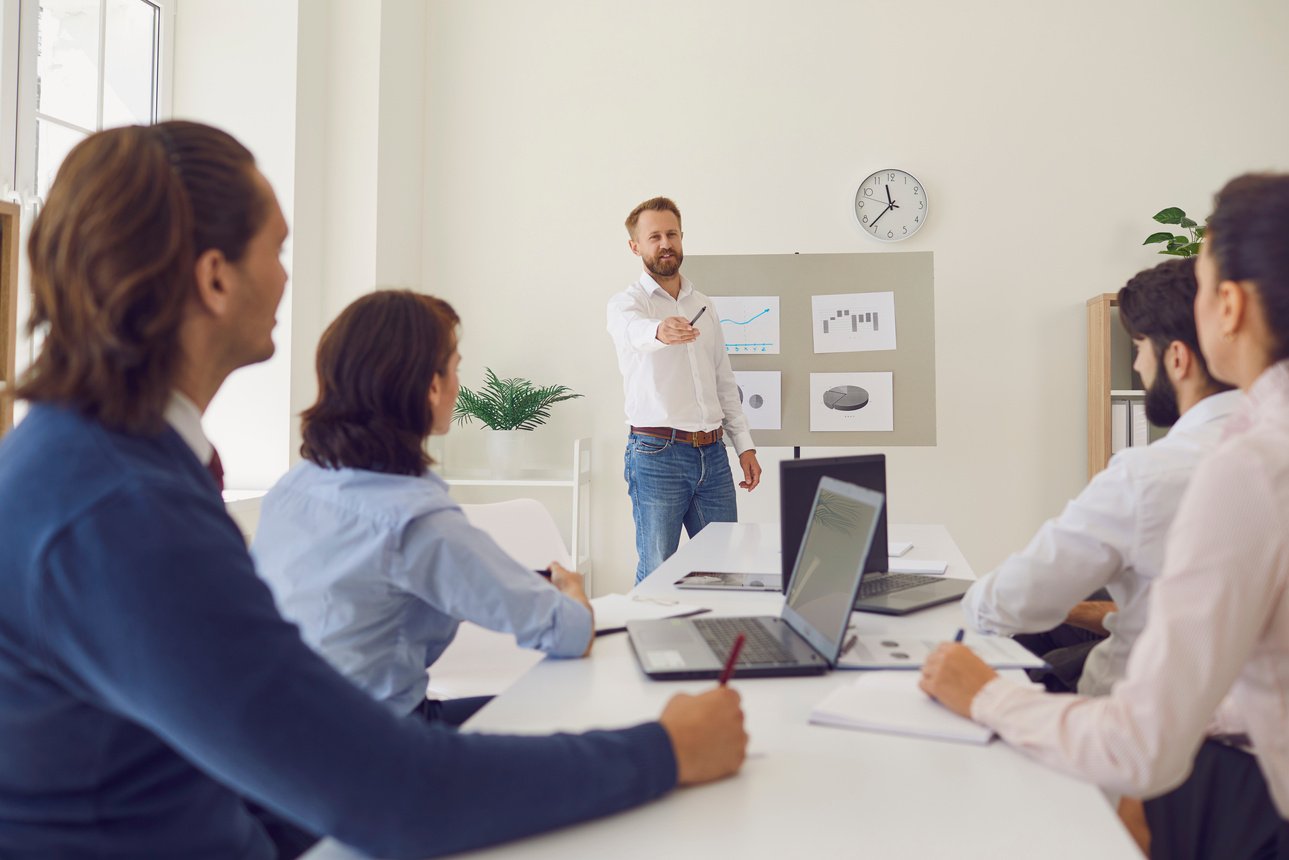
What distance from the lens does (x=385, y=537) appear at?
57.5 inches

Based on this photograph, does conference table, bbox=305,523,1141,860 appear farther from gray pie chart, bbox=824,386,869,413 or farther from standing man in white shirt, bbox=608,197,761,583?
gray pie chart, bbox=824,386,869,413

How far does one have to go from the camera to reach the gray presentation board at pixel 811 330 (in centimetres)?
433

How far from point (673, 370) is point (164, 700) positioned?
3.15 metres

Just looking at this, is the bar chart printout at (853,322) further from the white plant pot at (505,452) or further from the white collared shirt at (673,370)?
the white plant pot at (505,452)

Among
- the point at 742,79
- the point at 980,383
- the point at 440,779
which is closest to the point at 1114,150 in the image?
the point at 980,383

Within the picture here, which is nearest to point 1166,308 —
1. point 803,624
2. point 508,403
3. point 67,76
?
point 803,624

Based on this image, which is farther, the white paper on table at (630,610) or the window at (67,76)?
the window at (67,76)

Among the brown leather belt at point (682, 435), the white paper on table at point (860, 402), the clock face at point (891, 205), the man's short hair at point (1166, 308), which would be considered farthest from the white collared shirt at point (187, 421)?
the clock face at point (891, 205)

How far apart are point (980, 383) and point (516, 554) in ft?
9.34

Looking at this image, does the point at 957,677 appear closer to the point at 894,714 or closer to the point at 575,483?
the point at 894,714

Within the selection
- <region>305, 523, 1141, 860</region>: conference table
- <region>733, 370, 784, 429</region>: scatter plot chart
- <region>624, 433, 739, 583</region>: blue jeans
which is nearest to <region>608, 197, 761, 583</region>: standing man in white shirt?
<region>624, 433, 739, 583</region>: blue jeans

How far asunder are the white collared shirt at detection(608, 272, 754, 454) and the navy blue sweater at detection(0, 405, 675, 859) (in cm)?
286

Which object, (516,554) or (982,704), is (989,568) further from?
(982,704)

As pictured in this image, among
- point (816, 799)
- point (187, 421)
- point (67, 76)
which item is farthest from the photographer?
point (67, 76)
